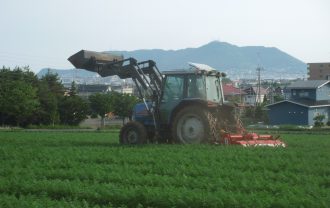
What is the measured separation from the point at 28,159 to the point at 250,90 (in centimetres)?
11127

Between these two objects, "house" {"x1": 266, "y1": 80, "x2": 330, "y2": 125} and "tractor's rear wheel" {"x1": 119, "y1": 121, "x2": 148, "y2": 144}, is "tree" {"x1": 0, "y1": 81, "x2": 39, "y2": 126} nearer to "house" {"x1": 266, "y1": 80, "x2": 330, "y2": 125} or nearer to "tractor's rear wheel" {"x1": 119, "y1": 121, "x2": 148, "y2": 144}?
"house" {"x1": 266, "y1": 80, "x2": 330, "y2": 125}

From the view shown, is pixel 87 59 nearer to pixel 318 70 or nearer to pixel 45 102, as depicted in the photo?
pixel 45 102

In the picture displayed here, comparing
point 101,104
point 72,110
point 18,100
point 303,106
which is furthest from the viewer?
point 303,106

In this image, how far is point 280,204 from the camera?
295 inches

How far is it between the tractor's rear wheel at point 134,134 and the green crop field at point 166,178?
2886 mm

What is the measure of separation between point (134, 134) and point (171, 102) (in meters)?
1.61

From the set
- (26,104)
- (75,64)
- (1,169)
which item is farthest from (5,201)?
(26,104)

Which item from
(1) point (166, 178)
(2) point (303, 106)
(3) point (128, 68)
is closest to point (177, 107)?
(3) point (128, 68)

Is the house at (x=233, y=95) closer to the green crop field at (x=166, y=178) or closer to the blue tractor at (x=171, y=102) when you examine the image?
the blue tractor at (x=171, y=102)

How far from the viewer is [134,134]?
1778 cm

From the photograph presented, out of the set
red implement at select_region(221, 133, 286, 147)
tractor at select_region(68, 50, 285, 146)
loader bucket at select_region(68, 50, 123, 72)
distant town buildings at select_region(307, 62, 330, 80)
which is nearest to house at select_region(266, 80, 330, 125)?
red implement at select_region(221, 133, 286, 147)

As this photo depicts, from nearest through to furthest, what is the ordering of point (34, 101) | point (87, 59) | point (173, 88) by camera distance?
point (173, 88) → point (87, 59) → point (34, 101)

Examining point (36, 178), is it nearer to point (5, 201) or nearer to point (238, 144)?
point (5, 201)

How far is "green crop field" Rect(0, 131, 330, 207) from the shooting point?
26.1ft
